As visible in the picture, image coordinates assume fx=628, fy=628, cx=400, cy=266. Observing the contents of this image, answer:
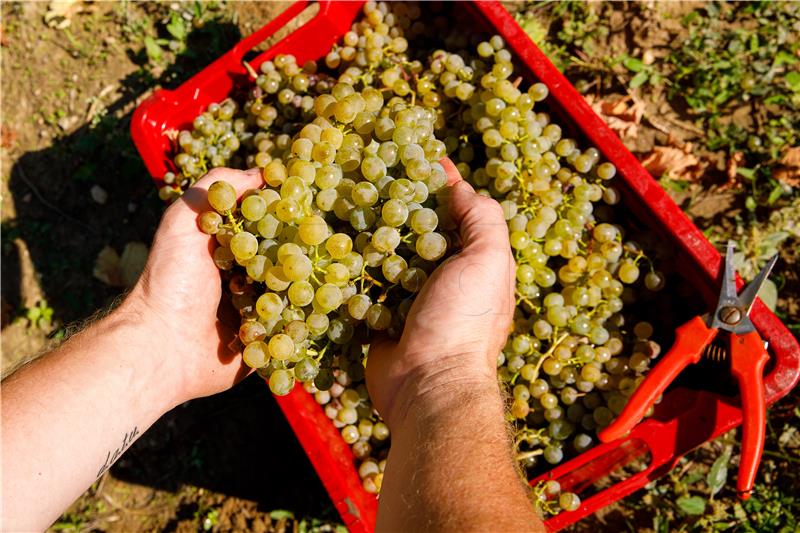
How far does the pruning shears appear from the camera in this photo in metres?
1.76

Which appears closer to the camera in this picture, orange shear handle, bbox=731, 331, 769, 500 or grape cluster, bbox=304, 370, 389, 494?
orange shear handle, bbox=731, 331, 769, 500

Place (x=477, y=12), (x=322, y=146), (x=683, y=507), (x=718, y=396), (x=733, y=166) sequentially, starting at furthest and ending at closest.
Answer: (x=733, y=166)
(x=683, y=507)
(x=477, y=12)
(x=718, y=396)
(x=322, y=146)

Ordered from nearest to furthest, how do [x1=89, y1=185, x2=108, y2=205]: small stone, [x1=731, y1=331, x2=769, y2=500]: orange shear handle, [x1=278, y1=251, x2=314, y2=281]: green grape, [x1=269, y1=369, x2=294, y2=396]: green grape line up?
1. [x1=278, y1=251, x2=314, y2=281]: green grape
2. [x1=269, y1=369, x2=294, y2=396]: green grape
3. [x1=731, y1=331, x2=769, y2=500]: orange shear handle
4. [x1=89, y1=185, x2=108, y2=205]: small stone

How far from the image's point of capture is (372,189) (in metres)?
1.51

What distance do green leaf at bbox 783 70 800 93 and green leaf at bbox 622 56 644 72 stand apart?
59 cm

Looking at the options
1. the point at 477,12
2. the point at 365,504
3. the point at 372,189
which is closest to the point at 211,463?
the point at 365,504

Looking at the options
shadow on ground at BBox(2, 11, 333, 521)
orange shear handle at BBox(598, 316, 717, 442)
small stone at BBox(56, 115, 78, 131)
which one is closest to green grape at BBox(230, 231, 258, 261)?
orange shear handle at BBox(598, 316, 717, 442)

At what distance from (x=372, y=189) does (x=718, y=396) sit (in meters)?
1.22

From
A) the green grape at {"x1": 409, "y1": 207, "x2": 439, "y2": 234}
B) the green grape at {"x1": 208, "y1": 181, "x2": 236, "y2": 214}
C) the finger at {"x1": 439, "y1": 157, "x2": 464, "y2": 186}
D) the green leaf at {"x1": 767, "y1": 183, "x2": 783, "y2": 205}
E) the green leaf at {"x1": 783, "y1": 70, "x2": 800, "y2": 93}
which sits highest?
the green grape at {"x1": 208, "y1": 181, "x2": 236, "y2": 214}

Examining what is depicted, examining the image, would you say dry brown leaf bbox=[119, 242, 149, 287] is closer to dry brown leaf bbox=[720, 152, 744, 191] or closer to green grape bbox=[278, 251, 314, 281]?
green grape bbox=[278, 251, 314, 281]

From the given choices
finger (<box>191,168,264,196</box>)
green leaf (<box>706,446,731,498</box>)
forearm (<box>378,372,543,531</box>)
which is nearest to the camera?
forearm (<box>378,372,543,531</box>)

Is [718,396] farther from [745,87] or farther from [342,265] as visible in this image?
[745,87]

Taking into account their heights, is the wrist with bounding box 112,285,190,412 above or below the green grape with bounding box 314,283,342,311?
below

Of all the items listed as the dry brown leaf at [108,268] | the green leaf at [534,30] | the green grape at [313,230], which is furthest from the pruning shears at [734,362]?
the dry brown leaf at [108,268]
